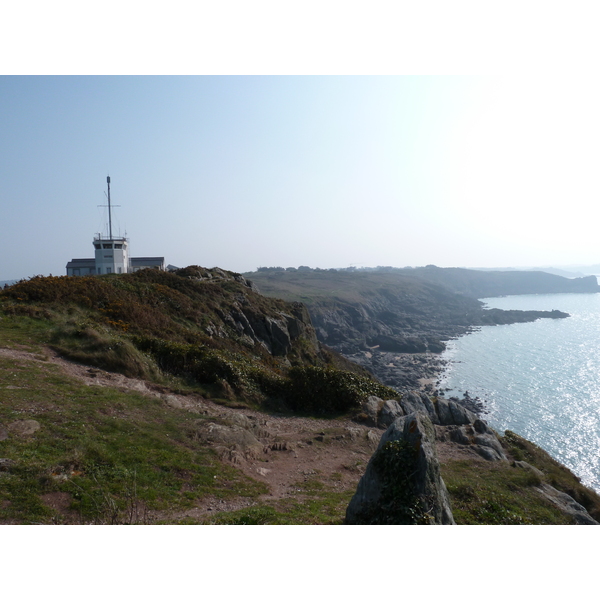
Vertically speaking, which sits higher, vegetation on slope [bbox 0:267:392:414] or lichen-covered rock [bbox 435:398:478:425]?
vegetation on slope [bbox 0:267:392:414]

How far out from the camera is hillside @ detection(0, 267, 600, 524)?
812 cm

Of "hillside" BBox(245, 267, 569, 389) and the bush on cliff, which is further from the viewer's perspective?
"hillside" BBox(245, 267, 569, 389)

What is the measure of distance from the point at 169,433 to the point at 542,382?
68283 mm

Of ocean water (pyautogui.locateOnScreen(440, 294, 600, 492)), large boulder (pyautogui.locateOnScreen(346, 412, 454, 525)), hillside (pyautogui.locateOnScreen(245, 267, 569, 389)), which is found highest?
large boulder (pyautogui.locateOnScreen(346, 412, 454, 525))

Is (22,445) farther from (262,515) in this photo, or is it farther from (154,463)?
(262,515)

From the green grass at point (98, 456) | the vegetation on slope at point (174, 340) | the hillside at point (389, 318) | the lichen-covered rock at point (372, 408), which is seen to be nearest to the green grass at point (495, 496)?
the lichen-covered rock at point (372, 408)

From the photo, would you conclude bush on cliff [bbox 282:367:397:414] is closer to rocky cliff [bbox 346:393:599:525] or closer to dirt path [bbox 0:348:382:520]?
rocky cliff [bbox 346:393:599:525]

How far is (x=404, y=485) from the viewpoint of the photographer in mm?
7258

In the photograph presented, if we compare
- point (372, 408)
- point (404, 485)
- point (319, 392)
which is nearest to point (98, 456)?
point (404, 485)

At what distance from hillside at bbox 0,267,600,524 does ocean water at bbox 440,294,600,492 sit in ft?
101

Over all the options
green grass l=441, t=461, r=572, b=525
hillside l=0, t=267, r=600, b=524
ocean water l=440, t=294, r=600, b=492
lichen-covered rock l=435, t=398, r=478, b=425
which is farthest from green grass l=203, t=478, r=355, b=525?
ocean water l=440, t=294, r=600, b=492

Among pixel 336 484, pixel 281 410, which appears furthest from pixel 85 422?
pixel 281 410

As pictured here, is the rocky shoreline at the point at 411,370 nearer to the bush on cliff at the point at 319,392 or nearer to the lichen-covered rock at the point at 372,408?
the lichen-covered rock at the point at 372,408

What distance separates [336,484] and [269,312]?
24842mm
